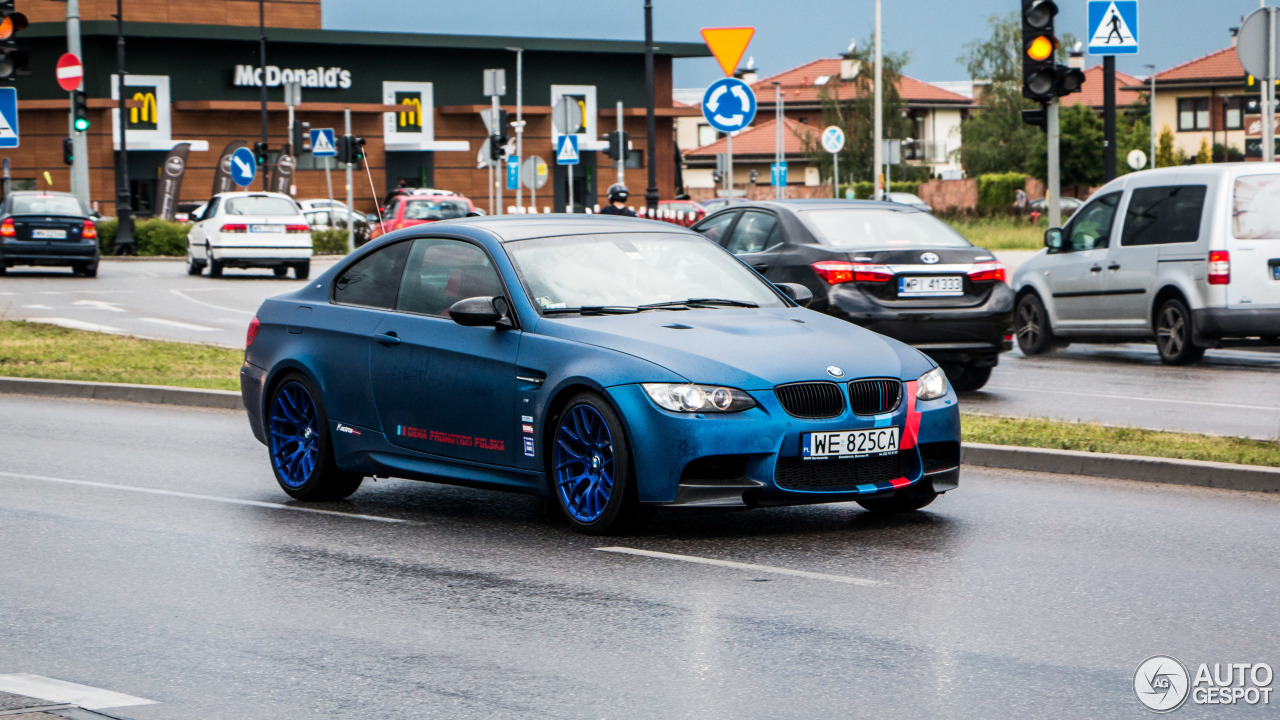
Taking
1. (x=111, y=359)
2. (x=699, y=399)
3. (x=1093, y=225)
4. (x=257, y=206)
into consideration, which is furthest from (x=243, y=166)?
(x=699, y=399)

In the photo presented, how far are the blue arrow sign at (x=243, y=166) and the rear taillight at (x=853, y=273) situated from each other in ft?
101

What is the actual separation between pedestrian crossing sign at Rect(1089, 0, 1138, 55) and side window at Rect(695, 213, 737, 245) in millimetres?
5970

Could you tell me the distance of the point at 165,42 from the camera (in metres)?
69.0

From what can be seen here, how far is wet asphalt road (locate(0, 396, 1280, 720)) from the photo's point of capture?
17.7 feet

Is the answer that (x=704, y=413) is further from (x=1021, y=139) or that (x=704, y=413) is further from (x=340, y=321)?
(x=1021, y=139)

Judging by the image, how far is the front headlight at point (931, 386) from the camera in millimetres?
8133

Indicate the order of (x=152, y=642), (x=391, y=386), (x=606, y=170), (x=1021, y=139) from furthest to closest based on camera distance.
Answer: (x=1021, y=139), (x=606, y=170), (x=391, y=386), (x=152, y=642)

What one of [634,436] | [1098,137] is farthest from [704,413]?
[1098,137]

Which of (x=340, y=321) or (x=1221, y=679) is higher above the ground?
(x=340, y=321)

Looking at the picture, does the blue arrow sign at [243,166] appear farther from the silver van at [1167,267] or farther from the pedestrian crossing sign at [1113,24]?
the silver van at [1167,267]

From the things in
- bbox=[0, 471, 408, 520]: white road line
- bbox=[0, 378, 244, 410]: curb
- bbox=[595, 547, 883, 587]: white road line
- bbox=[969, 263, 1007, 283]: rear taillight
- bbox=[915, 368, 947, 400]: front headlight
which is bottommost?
bbox=[0, 471, 408, 520]: white road line

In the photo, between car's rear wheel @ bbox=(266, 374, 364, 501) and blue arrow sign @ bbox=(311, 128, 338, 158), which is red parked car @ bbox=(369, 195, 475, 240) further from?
car's rear wheel @ bbox=(266, 374, 364, 501)

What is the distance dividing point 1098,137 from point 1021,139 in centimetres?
871

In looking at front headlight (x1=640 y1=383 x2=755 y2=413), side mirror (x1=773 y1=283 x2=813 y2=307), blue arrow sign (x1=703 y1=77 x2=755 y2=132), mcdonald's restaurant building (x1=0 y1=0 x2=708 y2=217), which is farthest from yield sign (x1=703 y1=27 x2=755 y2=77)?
mcdonald's restaurant building (x1=0 y1=0 x2=708 y2=217)
